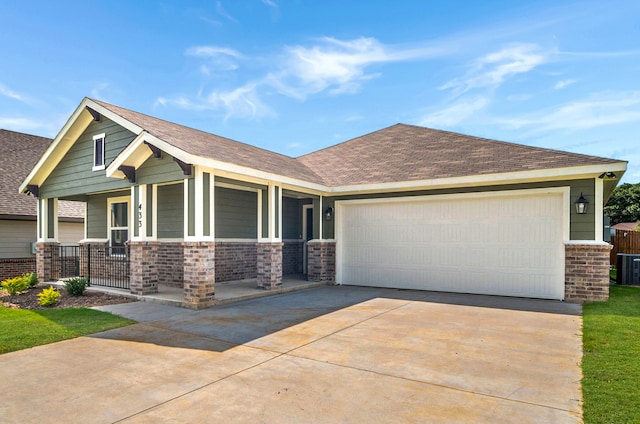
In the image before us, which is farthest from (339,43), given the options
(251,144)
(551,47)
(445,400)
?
(445,400)

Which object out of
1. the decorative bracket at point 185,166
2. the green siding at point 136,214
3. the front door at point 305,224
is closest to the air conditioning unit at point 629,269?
the front door at point 305,224

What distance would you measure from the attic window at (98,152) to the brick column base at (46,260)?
372 cm

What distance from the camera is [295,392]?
12.4 feet

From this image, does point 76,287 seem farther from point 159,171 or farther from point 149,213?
point 159,171

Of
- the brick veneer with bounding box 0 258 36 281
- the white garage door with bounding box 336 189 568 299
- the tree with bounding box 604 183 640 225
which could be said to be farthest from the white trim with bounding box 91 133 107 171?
the tree with bounding box 604 183 640 225

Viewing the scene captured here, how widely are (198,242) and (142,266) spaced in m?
2.25

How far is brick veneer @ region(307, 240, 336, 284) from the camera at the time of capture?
1173cm

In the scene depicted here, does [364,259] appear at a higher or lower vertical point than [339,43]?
lower

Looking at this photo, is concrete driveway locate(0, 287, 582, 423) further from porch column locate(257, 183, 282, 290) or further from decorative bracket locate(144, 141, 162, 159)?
decorative bracket locate(144, 141, 162, 159)

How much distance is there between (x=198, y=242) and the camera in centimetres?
791

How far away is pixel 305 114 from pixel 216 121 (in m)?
7.33

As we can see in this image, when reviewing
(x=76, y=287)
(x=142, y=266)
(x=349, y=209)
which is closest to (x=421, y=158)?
(x=349, y=209)

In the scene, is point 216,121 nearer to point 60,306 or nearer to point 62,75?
point 62,75

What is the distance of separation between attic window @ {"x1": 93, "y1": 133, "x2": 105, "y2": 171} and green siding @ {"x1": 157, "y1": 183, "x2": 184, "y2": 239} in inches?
67.0
